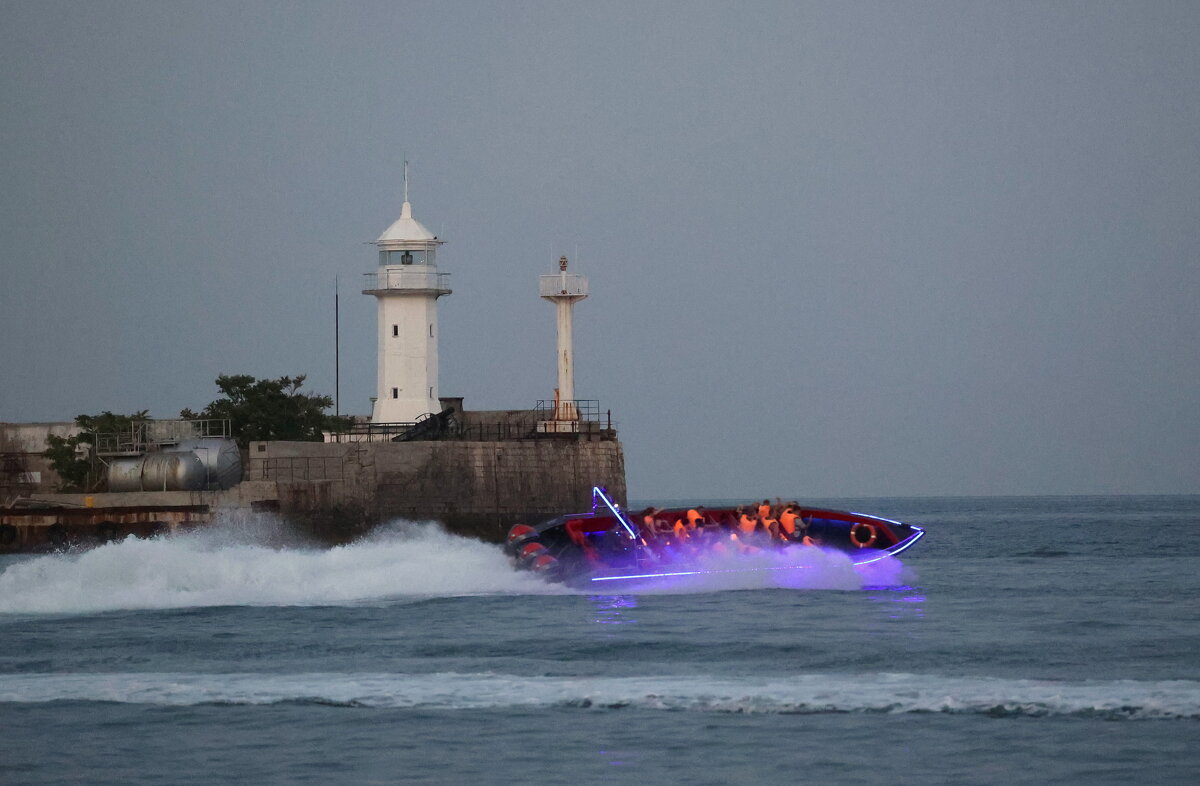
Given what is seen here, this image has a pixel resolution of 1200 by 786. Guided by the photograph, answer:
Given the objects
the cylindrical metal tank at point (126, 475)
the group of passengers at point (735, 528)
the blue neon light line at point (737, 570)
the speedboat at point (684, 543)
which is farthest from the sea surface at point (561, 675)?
the cylindrical metal tank at point (126, 475)

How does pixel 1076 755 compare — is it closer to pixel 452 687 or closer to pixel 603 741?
pixel 603 741

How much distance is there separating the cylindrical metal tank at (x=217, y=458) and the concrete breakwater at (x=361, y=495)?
1135 mm

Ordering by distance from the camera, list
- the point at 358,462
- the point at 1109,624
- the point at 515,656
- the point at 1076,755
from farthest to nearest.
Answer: the point at 358,462 < the point at 1109,624 < the point at 515,656 < the point at 1076,755

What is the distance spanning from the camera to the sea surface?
1461cm

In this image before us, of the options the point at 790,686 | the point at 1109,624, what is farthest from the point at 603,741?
the point at 1109,624

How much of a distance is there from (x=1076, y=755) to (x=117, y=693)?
10327mm

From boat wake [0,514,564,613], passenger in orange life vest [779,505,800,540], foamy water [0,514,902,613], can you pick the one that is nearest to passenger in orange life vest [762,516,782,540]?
passenger in orange life vest [779,505,800,540]

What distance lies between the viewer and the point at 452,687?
1852cm

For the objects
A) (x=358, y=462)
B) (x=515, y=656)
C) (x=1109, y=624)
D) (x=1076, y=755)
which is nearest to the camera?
(x=1076, y=755)

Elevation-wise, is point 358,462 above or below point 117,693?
above

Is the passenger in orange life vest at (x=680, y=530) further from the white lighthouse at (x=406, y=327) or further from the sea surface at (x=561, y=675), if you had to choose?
the white lighthouse at (x=406, y=327)

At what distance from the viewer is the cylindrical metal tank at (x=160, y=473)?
48.6 metres

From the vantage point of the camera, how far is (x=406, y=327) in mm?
52875

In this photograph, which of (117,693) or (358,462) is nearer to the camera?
(117,693)
